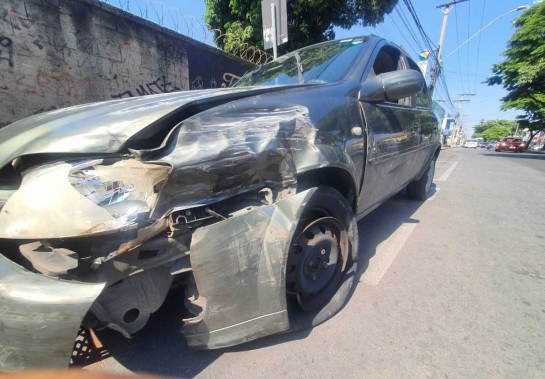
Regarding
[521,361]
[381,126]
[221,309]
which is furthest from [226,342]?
[381,126]

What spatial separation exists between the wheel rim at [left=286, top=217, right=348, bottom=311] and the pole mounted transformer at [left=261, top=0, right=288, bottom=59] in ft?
11.1

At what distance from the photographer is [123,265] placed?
1.13 m

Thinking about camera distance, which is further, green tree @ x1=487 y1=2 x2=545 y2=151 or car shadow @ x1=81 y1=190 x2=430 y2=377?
green tree @ x1=487 y1=2 x2=545 y2=151

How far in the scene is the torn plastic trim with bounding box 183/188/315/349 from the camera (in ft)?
4.09

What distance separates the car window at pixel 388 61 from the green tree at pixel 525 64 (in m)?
19.0

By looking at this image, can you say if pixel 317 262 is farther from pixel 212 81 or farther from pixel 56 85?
pixel 212 81

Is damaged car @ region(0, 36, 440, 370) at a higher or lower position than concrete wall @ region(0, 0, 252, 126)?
lower

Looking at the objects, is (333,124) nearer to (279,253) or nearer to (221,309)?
(279,253)

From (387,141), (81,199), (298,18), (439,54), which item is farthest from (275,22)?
(439,54)

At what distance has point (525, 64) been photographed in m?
17.1

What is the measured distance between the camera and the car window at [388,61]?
8.80ft

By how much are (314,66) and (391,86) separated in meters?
0.63

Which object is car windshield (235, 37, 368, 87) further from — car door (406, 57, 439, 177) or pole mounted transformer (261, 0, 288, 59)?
pole mounted transformer (261, 0, 288, 59)

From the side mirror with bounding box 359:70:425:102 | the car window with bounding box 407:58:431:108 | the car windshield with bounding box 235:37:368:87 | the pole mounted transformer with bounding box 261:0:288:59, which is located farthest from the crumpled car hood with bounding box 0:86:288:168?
the pole mounted transformer with bounding box 261:0:288:59
